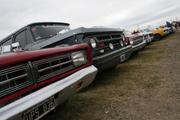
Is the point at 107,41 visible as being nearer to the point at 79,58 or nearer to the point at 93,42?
the point at 93,42

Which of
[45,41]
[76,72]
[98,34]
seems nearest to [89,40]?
[98,34]

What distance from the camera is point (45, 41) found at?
440 cm

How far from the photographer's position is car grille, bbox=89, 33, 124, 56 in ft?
14.8

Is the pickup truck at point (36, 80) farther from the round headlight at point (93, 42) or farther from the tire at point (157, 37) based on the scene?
the tire at point (157, 37)

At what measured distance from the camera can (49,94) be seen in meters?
2.44

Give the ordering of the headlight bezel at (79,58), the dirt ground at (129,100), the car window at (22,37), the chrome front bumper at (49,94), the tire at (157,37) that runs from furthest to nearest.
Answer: the tire at (157,37), the car window at (22,37), the headlight bezel at (79,58), the dirt ground at (129,100), the chrome front bumper at (49,94)

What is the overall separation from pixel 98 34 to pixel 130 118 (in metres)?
2.15

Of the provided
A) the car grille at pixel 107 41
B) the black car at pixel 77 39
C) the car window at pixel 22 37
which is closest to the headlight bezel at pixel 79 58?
the black car at pixel 77 39

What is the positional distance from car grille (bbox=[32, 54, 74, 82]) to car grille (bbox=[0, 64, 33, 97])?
0.17m

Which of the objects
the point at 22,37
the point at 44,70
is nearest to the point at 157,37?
the point at 22,37

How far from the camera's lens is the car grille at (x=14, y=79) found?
2.21m

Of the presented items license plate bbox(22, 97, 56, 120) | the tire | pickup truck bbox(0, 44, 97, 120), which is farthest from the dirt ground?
the tire

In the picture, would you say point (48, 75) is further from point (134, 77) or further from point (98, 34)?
point (134, 77)

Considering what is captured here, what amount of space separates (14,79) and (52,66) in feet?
2.16
